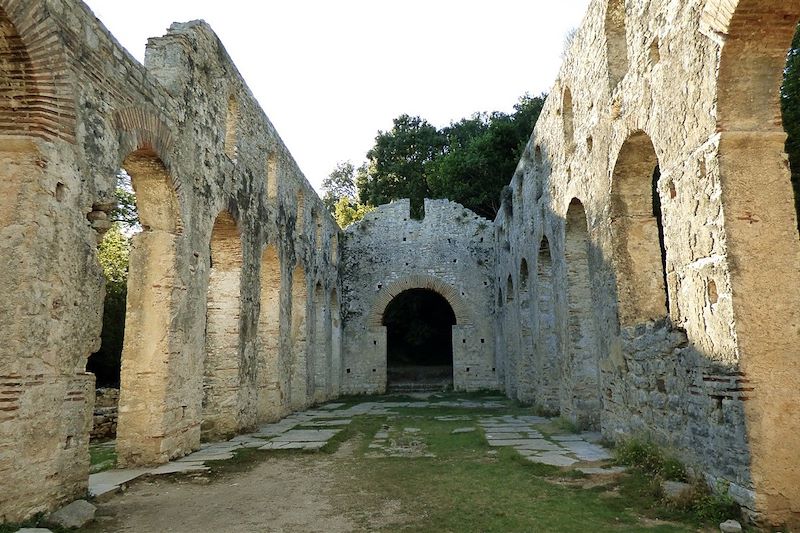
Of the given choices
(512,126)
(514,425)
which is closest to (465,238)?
(512,126)

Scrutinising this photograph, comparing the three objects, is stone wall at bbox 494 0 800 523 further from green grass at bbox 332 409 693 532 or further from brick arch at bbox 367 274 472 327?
brick arch at bbox 367 274 472 327

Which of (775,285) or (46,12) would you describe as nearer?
(775,285)

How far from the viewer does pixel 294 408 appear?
13.7m

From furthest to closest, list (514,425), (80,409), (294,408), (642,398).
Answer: (294,408)
(514,425)
(642,398)
(80,409)

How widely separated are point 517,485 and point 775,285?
2.93 meters

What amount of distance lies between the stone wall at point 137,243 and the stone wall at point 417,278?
7.31 m

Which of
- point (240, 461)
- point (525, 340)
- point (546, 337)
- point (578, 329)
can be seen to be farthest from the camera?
point (525, 340)

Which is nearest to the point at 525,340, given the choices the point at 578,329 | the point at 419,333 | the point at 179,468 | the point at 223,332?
the point at 578,329

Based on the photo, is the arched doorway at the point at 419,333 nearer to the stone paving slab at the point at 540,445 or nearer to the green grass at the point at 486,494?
the stone paving slab at the point at 540,445

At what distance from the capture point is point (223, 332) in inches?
374

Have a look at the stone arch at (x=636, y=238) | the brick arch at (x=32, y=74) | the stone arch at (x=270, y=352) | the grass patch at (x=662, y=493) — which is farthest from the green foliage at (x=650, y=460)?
the stone arch at (x=270, y=352)

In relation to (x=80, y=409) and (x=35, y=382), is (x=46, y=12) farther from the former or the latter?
(x=80, y=409)

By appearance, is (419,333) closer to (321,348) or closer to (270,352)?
(321,348)

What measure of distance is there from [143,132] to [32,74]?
178cm
